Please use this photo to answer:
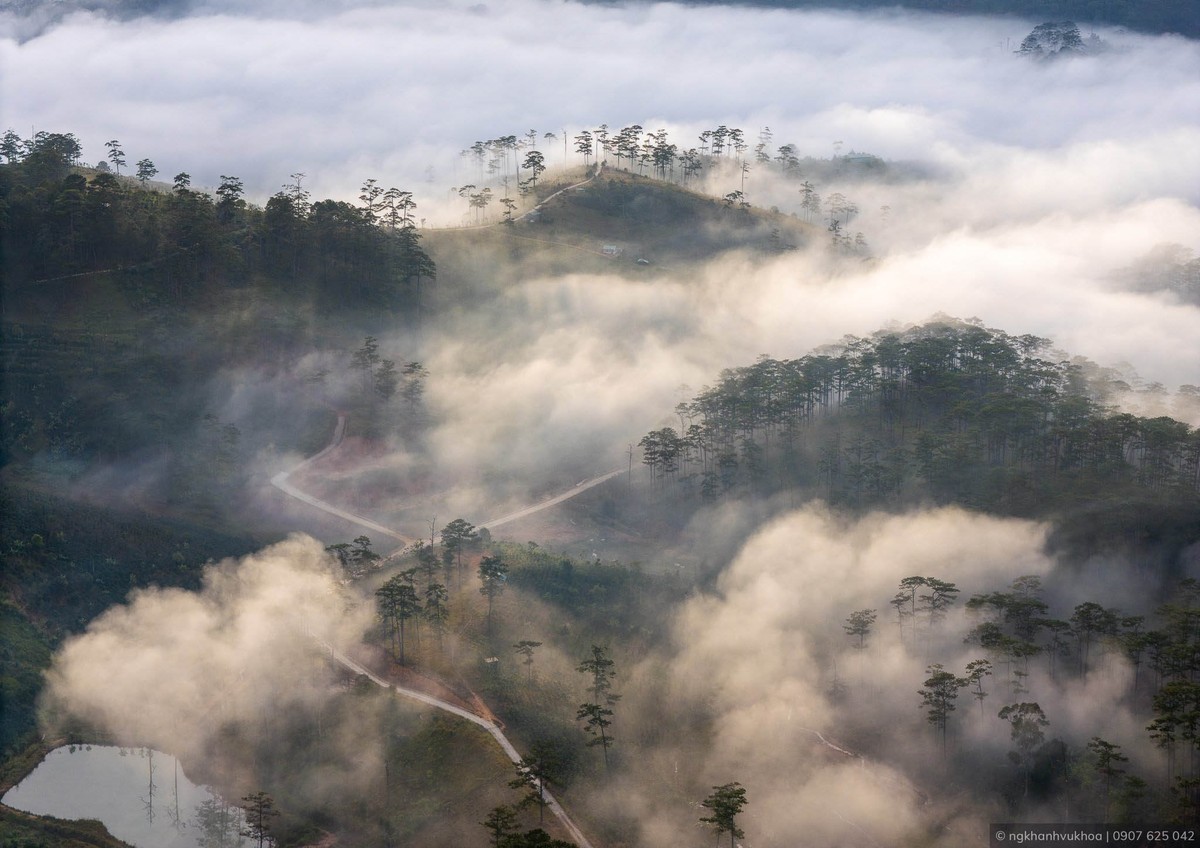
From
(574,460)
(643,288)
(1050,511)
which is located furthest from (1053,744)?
(643,288)

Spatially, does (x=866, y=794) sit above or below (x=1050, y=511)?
below

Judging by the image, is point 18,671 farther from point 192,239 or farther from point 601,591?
point 192,239

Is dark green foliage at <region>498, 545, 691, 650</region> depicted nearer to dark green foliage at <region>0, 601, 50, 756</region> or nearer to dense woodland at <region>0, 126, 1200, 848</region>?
dense woodland at <region>0, 126, 1200, 848</region>

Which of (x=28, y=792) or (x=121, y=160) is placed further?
(x=121, y=160)

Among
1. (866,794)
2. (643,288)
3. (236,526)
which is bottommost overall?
(866,794)

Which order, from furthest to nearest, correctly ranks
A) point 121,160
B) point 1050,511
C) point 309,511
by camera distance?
point 121,160, point 309,511, point 1050,511

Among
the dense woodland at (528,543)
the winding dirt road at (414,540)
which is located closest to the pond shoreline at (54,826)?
the dense woodland at (528,543)

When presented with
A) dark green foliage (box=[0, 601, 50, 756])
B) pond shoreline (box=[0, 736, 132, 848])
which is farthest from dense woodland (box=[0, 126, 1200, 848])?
pond shoreline (box=[0, 736, 132, 848])

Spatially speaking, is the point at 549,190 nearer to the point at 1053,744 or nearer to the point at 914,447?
the point at 914,447
